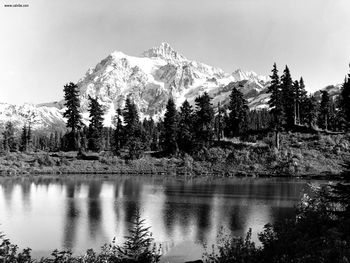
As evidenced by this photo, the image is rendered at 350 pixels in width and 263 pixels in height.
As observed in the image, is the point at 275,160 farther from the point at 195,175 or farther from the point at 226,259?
the point at 226,259

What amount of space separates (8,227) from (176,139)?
6588cm

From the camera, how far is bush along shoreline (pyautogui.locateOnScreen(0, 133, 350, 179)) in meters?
78.8

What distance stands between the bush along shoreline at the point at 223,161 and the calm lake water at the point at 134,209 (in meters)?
16.6

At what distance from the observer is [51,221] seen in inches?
1307

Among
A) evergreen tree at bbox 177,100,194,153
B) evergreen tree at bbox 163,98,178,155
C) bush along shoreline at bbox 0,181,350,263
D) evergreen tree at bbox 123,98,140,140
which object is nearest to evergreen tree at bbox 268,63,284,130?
evergreen tree at bbox 177,100,194,153

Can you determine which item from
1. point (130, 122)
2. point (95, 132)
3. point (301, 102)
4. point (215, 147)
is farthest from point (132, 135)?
point (301, 102)

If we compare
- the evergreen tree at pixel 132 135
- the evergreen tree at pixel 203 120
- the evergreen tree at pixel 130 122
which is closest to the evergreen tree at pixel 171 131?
the evergreen tree at pixel 203 120

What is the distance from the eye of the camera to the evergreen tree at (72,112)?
91750 mm

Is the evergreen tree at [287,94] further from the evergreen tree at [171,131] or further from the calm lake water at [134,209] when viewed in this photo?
the calm lake water at [134,209]

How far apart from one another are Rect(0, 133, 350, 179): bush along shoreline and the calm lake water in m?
16.6

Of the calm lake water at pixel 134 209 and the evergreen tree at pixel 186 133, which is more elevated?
the evergreen tree at pixel 186 133

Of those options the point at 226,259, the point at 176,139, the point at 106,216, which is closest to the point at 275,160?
the point at 176,139

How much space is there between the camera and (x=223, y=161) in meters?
84.4

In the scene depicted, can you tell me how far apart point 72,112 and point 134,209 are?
58374 mm
